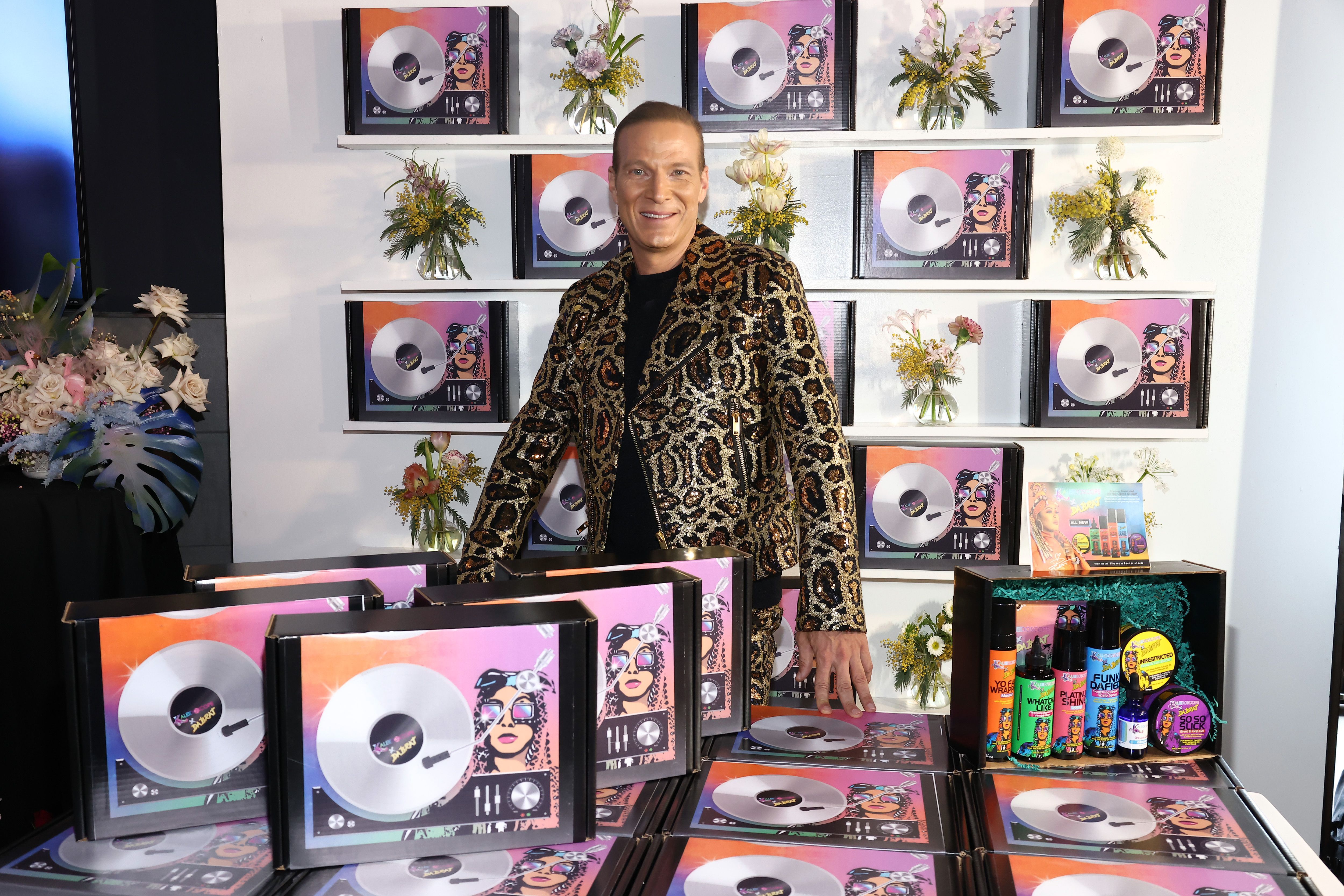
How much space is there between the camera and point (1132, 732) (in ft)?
4.01

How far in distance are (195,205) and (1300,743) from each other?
387cm

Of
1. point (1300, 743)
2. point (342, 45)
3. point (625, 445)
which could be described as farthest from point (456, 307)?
point (1300, 743)

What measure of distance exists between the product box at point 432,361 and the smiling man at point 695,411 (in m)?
1.25

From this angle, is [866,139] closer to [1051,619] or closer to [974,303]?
[974,303]

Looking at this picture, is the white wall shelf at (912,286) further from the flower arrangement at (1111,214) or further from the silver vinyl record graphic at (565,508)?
the silver vinyl record graphic at (565,508)

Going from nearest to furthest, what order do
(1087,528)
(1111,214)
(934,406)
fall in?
(1087,528), (1111,214), (934,406)

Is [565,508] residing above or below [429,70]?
below

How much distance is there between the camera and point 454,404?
2877mm

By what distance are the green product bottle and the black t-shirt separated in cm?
47

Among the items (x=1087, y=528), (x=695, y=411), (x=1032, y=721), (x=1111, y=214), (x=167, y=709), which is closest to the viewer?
(x=167, y=709)

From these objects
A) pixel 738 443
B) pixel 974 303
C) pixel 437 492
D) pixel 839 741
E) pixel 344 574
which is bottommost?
pixel 839 741

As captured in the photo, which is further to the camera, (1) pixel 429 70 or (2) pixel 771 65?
(1) pixel 429 70

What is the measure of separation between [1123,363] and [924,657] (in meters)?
1.05

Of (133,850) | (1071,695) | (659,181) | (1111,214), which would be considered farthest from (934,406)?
(133,850)
